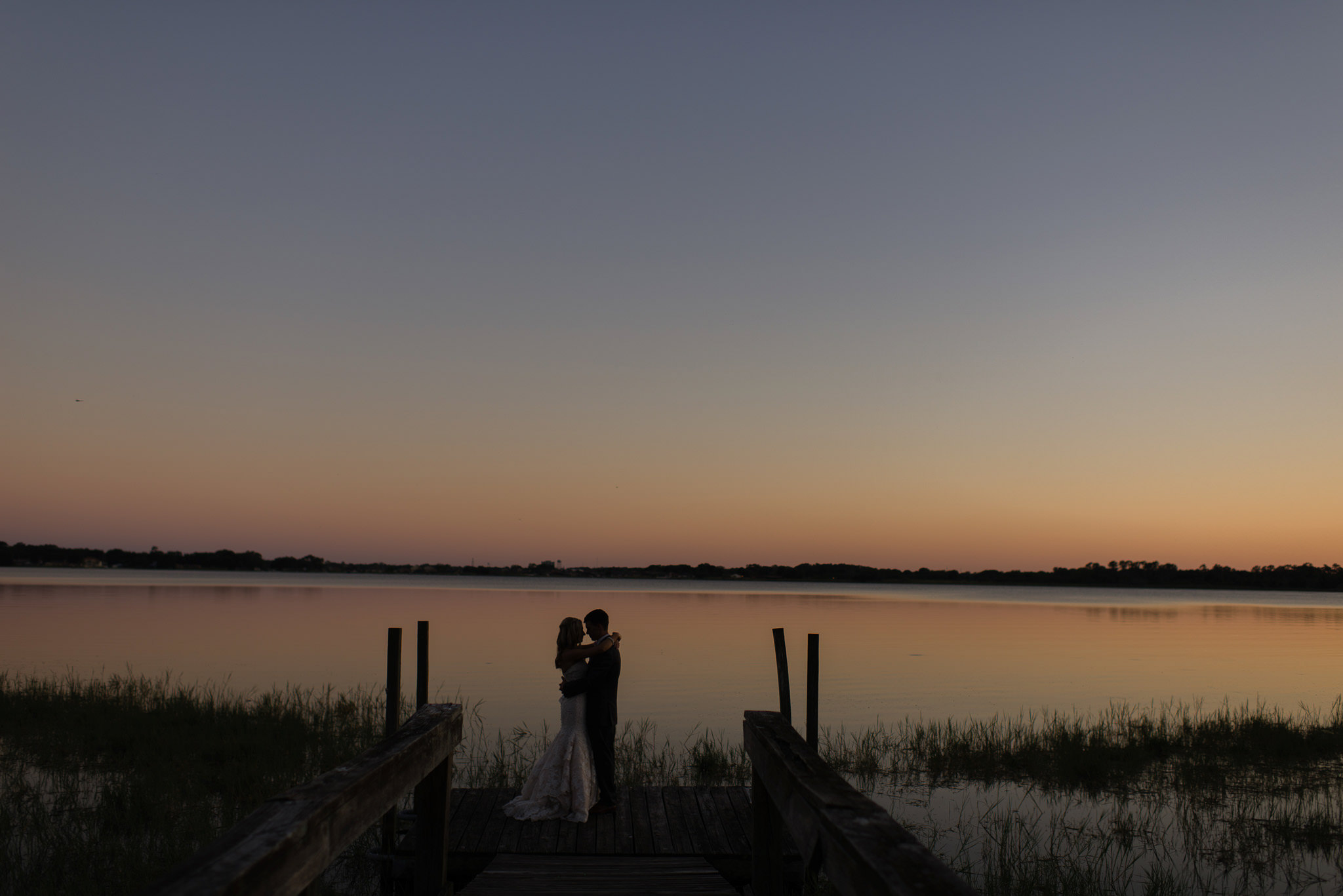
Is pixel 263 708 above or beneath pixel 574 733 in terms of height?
beneath

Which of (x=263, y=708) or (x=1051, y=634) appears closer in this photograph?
(x=263, y=708)

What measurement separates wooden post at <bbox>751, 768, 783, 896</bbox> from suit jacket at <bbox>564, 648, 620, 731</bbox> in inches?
→ 113

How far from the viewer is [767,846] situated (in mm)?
6141

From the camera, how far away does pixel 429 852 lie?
6.43 meters

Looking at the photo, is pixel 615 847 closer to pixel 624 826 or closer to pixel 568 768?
pixel 624 826

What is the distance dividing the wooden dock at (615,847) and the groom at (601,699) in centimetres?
37

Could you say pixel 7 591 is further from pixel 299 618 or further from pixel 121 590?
pixel 299 618

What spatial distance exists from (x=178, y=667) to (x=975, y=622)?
47502mm

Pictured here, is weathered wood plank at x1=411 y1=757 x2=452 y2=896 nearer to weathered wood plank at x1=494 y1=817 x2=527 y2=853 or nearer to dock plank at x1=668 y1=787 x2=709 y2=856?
weathered wood plank at x1=494 y1=817 x2=527 y2=853

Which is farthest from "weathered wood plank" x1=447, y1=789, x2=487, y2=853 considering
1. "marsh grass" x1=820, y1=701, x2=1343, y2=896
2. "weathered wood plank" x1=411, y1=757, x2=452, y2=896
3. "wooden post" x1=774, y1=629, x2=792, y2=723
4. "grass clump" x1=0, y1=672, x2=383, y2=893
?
"marsh grass" x1=820, y1=701, x2=1343, y2=896

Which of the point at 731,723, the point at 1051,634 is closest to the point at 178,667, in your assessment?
the point at 731,723

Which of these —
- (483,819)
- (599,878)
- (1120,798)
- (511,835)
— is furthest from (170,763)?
(1120,798)

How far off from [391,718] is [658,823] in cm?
326

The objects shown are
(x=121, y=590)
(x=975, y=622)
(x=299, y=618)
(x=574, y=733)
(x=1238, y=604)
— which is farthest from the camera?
(x=1238, y=604)
